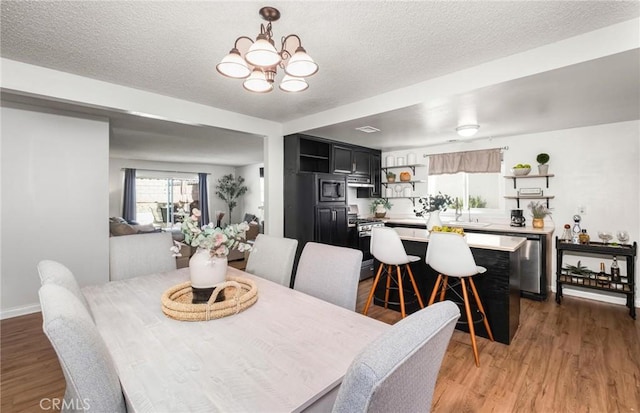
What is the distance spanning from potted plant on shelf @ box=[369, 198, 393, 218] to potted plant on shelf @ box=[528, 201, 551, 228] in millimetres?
2328

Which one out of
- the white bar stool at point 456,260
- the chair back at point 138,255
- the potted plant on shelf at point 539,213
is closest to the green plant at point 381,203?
the potted plant on shelf at point 539,213

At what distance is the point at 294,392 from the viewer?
0.83 m

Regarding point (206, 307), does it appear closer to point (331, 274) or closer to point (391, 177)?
point (331, 274)

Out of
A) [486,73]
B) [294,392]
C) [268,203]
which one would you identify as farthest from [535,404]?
[268,203]

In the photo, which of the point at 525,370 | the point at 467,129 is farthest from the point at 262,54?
the point at 467,129

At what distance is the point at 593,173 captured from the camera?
145 inches

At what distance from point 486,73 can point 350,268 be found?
1915mm

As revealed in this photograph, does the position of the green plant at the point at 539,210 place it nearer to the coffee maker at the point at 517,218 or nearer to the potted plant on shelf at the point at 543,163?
the coffee maker at the point at 517,218

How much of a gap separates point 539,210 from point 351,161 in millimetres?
2765

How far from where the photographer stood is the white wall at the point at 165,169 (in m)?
7.22

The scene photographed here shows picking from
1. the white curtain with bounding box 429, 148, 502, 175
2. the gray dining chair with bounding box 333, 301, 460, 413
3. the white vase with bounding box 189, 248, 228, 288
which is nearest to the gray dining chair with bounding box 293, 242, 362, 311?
the white vase with bounding box 189, 248, 228, 288

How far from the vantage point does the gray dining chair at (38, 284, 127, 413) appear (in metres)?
0.74

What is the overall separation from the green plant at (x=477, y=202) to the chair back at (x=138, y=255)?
4480 mm

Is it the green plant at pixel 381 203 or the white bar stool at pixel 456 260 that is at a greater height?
the green plant at pixel 381 203
